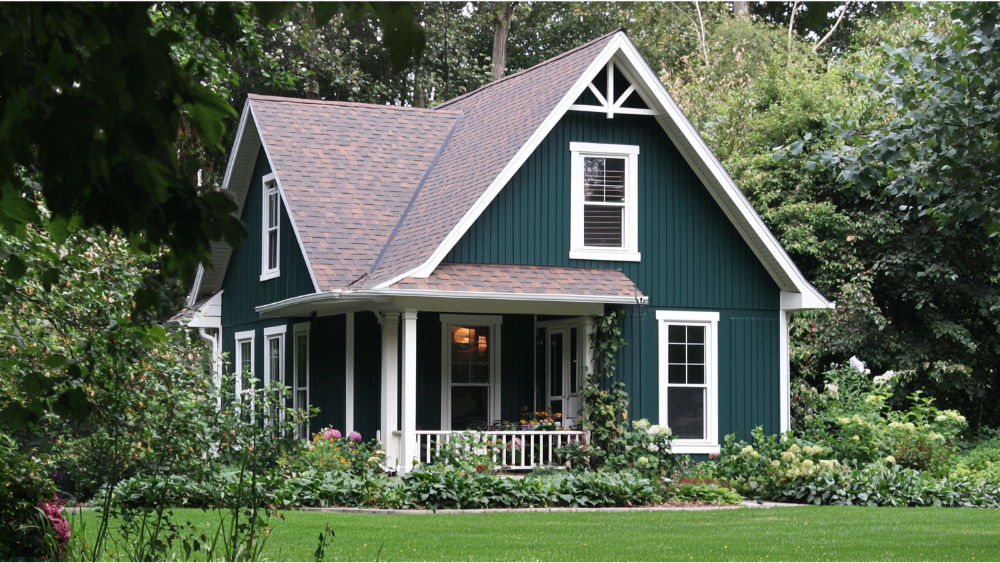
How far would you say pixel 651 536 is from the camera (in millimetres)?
10242

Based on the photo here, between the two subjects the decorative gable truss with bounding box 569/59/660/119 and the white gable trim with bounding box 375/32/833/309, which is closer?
the white gable trim with bounding box 375/32/833/309

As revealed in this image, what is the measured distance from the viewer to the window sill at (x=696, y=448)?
1666cm

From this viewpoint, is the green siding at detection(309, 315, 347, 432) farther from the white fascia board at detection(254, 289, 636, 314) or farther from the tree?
the tree

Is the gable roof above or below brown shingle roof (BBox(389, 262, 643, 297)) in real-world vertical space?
above

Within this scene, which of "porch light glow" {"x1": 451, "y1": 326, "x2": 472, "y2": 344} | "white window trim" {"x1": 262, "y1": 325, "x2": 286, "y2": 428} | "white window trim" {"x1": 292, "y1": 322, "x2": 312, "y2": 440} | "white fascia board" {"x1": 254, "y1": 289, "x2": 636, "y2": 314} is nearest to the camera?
"white fascia board" {"x1": 254, "y1": 289, "x2": 636, "y2": 314}

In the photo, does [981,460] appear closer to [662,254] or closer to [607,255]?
[662,254]

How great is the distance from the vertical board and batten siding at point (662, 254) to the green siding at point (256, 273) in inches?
133

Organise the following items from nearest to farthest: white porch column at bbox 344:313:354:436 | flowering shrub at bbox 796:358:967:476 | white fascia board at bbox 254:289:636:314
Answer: white fascia board at bbox 254:289:636:314, flowering shrub at bbox 796:358:967:476, white porch column at bbox 344:313:354:436

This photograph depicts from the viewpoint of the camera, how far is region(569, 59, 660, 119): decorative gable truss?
1634 cm

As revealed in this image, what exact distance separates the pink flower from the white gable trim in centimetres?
790

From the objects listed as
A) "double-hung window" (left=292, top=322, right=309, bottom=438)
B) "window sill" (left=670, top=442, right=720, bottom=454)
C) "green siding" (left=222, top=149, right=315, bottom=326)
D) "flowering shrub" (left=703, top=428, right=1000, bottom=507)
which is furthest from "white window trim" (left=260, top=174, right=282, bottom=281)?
"flowering shrub" (left=703, top=428, right=1000, bottom=507)

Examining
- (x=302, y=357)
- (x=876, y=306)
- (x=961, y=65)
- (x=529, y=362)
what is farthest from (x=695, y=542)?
(x=876, y=306)

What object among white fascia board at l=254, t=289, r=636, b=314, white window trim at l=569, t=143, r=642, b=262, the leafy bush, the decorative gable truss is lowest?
the leafy bush

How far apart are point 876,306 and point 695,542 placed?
12982 millimetres
